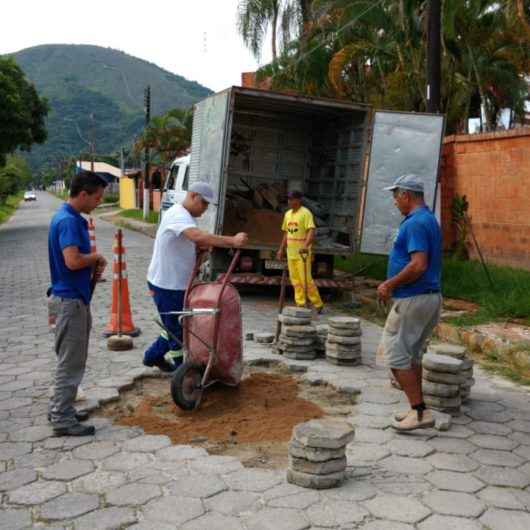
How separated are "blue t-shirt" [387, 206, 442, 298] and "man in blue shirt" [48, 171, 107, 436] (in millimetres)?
2001

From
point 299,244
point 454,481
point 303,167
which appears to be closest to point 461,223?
point 303,167

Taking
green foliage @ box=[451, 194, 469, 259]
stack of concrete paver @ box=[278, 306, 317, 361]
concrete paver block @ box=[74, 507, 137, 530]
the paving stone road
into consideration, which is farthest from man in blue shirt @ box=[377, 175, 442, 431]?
green foliage @ box=[451, 194, 469, 259]

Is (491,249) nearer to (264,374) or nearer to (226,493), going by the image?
(264,374)

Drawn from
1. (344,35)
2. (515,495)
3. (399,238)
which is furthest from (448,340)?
(344,35)

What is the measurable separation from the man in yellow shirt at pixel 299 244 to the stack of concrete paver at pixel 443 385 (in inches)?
149

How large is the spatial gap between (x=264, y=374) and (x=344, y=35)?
1453 cm

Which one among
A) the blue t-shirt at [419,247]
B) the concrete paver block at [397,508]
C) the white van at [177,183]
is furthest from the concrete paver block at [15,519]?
the white van at [177,183]

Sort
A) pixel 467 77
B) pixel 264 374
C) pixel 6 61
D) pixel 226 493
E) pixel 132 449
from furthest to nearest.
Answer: pixel 6 61 → pixel 467 77 → pixel 264 374 → pixel 132 449 → pixel 226 493

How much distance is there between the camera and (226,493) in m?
3.51

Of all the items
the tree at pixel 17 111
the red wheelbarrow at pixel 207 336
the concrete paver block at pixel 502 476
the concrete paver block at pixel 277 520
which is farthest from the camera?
the tree at pixel 17 111

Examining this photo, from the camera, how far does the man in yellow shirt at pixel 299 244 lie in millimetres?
8586

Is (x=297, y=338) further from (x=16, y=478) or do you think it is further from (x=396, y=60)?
(x=396, y=60)

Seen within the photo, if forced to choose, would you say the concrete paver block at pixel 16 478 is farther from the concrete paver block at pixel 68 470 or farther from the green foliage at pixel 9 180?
the green foliage at pixel 9 180

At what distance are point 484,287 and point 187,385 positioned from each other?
578 cm
